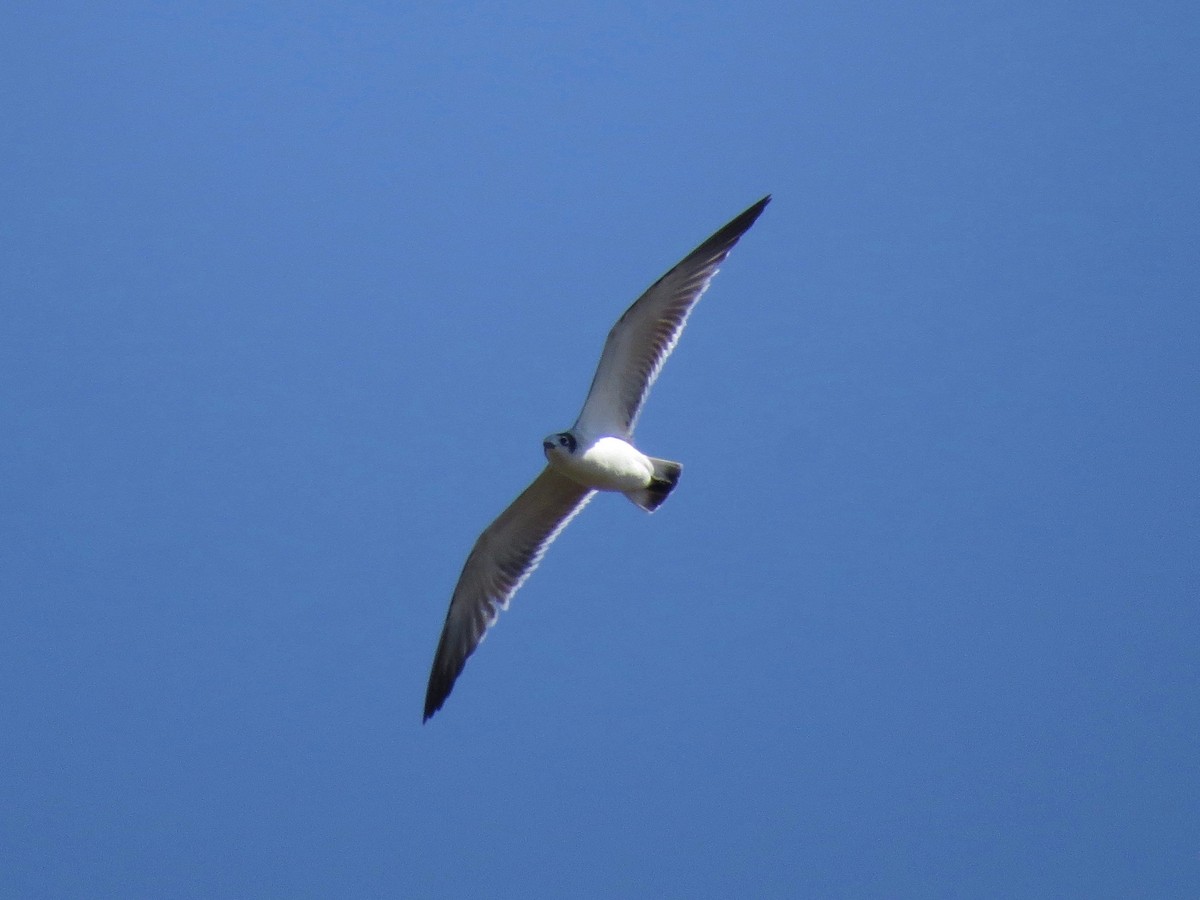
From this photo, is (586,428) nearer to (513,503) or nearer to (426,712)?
(513,503)

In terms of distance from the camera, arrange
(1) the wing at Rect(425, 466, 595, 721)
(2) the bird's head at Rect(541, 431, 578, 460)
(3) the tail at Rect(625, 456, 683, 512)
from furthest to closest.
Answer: (1) the wing at Rect(425, 466, 595, 721) < (3) the tail at Rect(625, 456, 683, 512) < (2) the bird's head at Rect(541, 431, 578, 460)

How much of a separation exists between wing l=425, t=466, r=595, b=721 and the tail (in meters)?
0.37

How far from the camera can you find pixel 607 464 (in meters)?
6.16

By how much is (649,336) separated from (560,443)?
619 mm

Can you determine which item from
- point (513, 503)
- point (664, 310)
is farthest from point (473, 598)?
point (664, 310)

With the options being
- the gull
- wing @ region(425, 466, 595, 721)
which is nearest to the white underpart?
the gull

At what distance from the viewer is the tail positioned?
20.9ft

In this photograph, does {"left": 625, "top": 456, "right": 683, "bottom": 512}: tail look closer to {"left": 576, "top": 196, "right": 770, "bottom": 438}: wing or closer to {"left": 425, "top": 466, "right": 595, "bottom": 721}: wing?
{"left": 576, "top": 196, "right": 770, "bottom": 438}: wing

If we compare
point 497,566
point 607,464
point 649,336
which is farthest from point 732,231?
point 497,566

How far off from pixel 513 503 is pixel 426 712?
1156mm

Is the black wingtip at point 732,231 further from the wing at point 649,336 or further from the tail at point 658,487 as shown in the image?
the tail at point 658,487

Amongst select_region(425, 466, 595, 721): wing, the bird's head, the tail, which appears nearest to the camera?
the bird's head

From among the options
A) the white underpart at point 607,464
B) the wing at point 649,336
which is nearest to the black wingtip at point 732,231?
the wing at point 649,336

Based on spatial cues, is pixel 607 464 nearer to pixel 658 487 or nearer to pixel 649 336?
pixel 658 487
